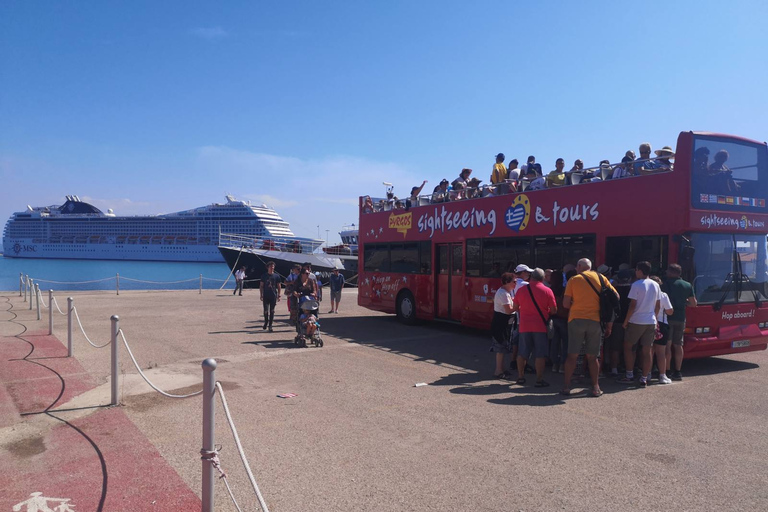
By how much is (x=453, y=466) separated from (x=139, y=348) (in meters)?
7.86

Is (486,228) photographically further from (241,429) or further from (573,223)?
(241,429)

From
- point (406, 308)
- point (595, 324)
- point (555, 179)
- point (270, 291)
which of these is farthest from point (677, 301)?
point (270, 291)

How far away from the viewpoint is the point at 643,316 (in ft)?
23.7

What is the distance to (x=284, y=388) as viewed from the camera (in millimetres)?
7230

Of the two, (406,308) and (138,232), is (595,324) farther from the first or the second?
(138,232)

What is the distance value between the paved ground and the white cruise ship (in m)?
87.4

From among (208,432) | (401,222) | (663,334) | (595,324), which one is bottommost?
(208,432)

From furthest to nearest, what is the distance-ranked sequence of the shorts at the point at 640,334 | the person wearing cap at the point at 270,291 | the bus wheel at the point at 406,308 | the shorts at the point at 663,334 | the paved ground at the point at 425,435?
the bus wheel at the point at 406,308
the person wearing cap at the point at 270,291
the shorts at the point at 663,334
the shorts at the point at 640,334
the paved ground at the point at 425,435

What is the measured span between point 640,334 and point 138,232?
10154cm

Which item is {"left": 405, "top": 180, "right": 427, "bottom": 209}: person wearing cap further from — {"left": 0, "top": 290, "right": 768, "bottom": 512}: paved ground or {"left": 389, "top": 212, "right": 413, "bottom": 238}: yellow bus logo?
{"left": 0, "top": 290, "right": 768, "bottom": 512}: paved ground

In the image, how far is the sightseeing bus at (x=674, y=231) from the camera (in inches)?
313

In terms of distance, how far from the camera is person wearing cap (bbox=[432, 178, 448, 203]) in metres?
13.4

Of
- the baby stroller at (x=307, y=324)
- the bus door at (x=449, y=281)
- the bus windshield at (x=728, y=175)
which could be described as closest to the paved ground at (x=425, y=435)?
the baby stroller at (x=307, y=324)

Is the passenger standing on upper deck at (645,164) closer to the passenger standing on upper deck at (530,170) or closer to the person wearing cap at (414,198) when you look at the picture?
the passenger standing on upper deck at (530,170)
